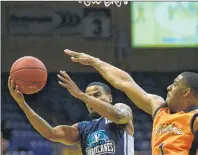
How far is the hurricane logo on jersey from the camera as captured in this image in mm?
5535

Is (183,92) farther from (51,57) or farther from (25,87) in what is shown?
(51,57)

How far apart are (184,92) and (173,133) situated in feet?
1.16

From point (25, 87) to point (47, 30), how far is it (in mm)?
6116

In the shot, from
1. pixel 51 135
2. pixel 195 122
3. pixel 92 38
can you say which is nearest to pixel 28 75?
pixel 51 135

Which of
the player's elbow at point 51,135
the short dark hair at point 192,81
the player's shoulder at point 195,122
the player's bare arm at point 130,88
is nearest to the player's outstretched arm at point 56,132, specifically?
the player's elbow at point 51,135

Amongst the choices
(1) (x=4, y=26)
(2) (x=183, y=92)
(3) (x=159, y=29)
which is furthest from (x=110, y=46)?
(2) (x=183, y=92)

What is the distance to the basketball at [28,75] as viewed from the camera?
5.18 metres

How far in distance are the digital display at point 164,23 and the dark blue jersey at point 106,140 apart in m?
5.51

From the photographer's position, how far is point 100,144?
5551 millimetres

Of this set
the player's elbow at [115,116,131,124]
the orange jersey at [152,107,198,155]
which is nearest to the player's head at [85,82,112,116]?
the player's elbow at [115,116,131,124]

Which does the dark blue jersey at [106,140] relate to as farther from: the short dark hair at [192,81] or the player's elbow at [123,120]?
the short dark hair at [192,81]

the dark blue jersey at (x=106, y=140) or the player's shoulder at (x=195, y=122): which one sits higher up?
the player's shoulder at (x=195, y=122)

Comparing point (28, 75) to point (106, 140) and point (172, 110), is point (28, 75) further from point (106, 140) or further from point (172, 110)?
point (172, 110)

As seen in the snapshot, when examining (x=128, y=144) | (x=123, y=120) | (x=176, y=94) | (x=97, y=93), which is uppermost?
(x=176, y=94)
